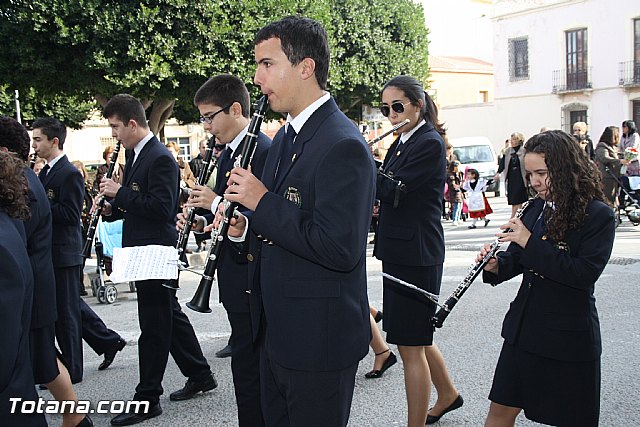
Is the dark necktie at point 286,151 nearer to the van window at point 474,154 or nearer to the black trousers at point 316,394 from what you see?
the black trousers at point 316,394

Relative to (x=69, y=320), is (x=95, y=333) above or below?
below

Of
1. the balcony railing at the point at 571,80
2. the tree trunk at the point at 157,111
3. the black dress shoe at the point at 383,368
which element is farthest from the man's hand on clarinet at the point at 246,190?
the balcony railing at the point at 571,80

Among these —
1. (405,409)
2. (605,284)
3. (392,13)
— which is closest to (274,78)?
(405,409)

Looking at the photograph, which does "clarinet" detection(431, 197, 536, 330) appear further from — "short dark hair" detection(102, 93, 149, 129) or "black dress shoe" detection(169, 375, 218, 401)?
"short dark hair" detection(102, 93, 149, 129)

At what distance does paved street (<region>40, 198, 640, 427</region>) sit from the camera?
4582mm

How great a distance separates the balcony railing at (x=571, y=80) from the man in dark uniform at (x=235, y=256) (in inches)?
1326

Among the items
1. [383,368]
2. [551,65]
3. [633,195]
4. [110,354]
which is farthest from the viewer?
[551,65]

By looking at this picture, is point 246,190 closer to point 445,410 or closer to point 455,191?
point 445,410

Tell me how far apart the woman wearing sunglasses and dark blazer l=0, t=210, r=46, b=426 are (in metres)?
2.02

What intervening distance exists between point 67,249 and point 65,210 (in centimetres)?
29

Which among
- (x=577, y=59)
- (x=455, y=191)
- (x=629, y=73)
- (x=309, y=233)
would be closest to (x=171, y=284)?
(x=309, y=233)

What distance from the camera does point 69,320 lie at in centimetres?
491

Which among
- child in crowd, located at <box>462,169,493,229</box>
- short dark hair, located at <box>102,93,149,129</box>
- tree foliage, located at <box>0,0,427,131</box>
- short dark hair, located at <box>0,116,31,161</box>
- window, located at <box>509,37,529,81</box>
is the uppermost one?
window, located at <box>509,37,529,81</box>

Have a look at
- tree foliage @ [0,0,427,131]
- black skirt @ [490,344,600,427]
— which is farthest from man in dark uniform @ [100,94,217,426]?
tree foliage @ [0,0,427,131]
